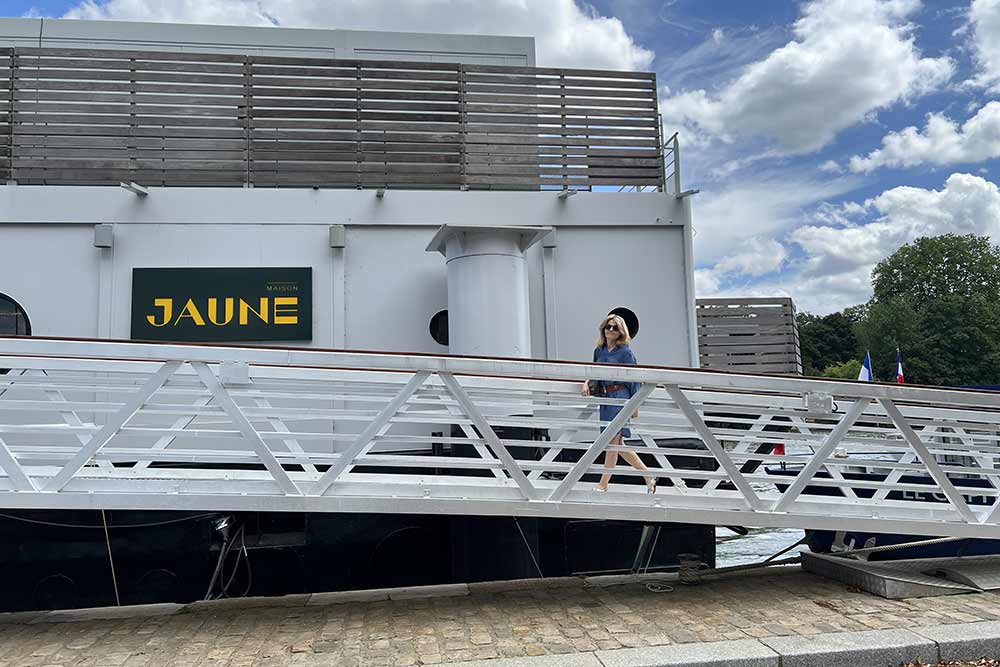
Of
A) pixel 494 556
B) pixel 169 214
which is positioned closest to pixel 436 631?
pixel 494 556

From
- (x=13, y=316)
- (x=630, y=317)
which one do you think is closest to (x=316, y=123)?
(x=13, y=316)

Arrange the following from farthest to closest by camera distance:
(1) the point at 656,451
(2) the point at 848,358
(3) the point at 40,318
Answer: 1. (2) the point at 848,358
2. (3) the point at 40,318
3. (1) the point at 656,451

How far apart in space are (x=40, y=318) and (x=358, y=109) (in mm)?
3653

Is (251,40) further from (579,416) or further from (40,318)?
(579,416)

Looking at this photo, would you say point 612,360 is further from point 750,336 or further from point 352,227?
point 750,336

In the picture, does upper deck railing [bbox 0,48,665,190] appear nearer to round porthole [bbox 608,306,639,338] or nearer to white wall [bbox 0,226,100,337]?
white wall [bbox 0,226,100,337]

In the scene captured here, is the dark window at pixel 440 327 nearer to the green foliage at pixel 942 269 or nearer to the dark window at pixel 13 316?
the dark window at pixel 13 316

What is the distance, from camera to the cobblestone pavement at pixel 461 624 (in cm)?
404

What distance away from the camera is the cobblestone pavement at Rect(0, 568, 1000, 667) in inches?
159

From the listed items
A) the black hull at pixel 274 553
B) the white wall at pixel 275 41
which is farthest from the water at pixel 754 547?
the white wall at pixel 275 41

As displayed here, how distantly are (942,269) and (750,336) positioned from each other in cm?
4479

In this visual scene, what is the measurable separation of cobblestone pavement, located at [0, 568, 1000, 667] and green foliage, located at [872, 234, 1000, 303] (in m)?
49.0

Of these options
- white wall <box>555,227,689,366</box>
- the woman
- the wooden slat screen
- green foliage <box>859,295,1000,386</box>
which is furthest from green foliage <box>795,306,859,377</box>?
the woman

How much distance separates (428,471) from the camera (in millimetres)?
6285
